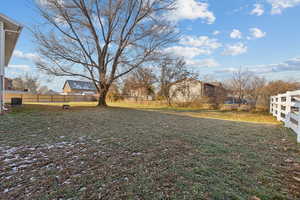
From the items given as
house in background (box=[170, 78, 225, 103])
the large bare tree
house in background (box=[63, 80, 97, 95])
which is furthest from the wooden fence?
house in background (box=[170, 78, 225, 103])

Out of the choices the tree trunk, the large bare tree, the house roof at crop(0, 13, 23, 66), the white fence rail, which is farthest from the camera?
the tree trunk

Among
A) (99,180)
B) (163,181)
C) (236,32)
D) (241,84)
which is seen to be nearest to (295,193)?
(163,181)

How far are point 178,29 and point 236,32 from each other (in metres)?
4.08

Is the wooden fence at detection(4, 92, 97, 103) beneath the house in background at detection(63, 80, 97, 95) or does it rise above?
beneath

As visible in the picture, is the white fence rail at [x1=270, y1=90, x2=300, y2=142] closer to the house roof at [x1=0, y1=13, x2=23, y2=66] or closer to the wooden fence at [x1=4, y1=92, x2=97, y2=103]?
the house roof at [x1=0, y1=13, x2=23, y2=66]

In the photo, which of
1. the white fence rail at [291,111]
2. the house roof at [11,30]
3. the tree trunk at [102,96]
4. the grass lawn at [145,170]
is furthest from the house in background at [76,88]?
the white fence rail at [291,111]

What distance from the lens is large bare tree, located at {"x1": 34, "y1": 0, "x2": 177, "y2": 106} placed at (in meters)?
9.78

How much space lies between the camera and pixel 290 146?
10.6 feet

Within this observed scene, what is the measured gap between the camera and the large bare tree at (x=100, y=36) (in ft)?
32.1

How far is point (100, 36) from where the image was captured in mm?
11359

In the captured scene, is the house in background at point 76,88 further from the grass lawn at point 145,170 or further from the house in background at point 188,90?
the grass lawn at point 145,170

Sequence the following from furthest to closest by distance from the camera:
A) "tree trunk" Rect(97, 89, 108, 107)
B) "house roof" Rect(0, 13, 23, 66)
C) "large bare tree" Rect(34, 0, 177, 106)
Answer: "tree trunk" Rect(97, 89, 108, 107), "large bare tree" Rect(34, 0, 177, 106), "house roof" Rect(0, 13, 23, 66)

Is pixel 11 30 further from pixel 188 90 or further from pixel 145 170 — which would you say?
pixel 188 90

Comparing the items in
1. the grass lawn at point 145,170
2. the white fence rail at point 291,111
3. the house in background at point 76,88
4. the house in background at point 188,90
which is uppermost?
the house in background at point 76,88
